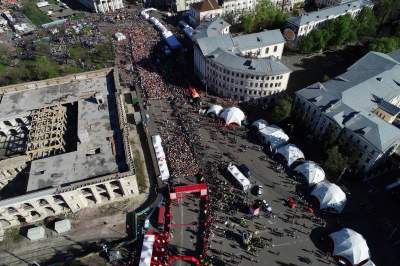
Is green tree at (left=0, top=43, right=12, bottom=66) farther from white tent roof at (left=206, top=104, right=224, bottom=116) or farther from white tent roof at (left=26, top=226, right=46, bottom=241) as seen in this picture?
white tent roof at (left=206, top=104, right=224, bottom=116)

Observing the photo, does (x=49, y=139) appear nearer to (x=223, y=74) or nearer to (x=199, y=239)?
(x=199, y=239)

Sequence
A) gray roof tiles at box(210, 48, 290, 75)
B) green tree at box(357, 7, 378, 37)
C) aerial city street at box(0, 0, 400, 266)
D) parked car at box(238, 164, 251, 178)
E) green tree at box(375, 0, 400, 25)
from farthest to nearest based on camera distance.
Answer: green tree at box(375, 0, 400, 25), green tree at box(357, 7, 378, 37), gray roof tiles at box(210, 48, 290, 75), parked car at box(238, 164, 251, 178), aerial city street at box(0, 0, 400, 266)

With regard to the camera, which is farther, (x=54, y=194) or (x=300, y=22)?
(x=300, y=22)

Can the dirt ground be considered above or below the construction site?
below

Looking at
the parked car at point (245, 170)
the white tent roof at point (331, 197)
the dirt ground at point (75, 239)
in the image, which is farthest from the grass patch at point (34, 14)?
the white tent roof at point (331, 197)

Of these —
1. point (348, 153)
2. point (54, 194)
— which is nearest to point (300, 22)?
point (348, 153)

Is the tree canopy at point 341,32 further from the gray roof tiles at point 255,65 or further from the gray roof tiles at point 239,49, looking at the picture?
the gray roof tiles at point 255,65

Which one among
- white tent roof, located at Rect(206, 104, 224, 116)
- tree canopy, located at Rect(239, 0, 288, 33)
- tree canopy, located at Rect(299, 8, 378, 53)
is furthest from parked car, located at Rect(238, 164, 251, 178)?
tree canopy, located at Rect(239, 0, 288, 33)
